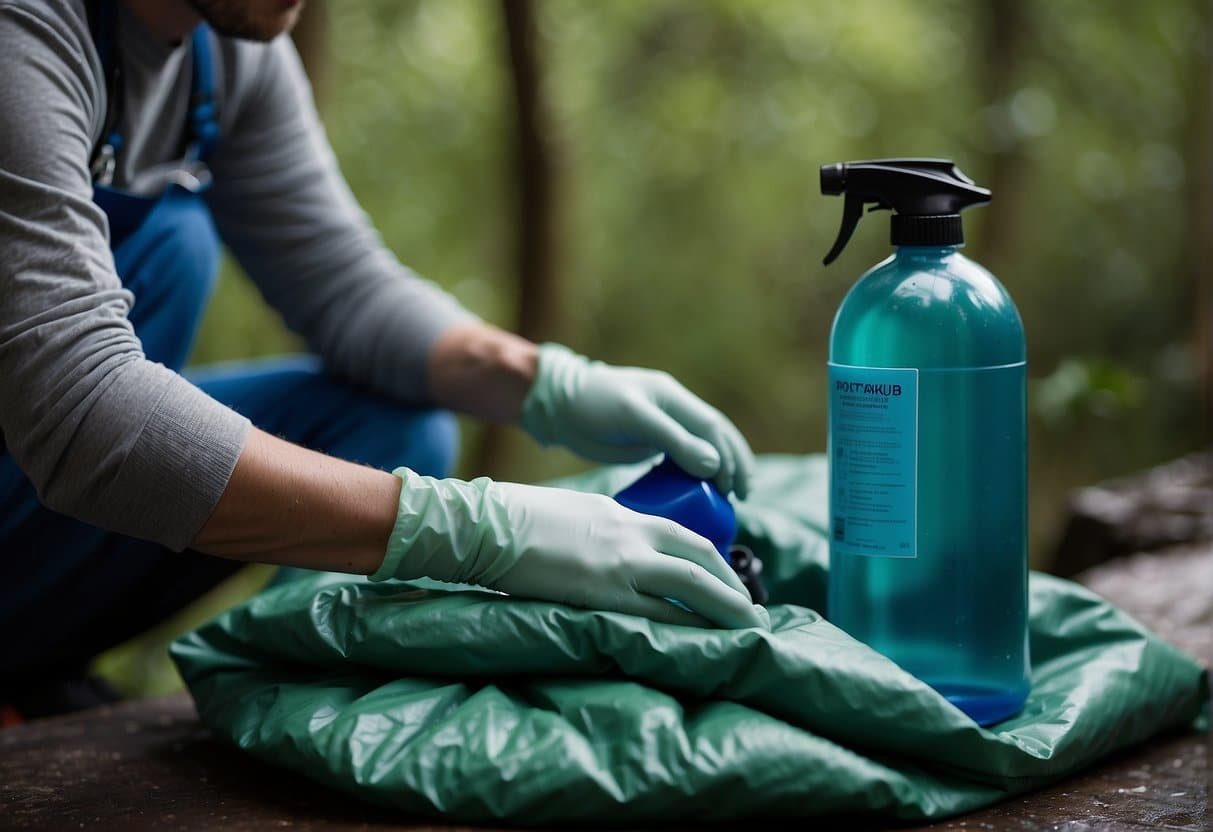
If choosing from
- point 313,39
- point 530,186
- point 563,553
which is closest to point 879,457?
point 563,553

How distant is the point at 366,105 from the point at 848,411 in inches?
157

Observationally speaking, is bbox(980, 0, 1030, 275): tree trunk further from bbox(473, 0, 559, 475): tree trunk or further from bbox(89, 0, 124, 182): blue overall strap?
bbox(89, 0, 124, 182): blue overall strap

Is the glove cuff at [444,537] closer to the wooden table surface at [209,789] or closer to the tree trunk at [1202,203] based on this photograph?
the wooden table surface at [209,789]

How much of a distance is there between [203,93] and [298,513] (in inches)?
31.8

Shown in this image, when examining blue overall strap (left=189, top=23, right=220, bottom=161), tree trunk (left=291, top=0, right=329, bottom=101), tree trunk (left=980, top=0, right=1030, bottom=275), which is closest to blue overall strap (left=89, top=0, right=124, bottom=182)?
blue overall strap (left=189, top=23, right=220, bottom=161)

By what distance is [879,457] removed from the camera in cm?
114

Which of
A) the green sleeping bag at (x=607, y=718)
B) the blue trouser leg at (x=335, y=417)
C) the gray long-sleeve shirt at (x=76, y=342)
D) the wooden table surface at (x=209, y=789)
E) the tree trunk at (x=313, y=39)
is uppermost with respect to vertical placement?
the tree trunk at (x=313, y=39)

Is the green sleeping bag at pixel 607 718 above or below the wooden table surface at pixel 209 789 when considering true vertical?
above

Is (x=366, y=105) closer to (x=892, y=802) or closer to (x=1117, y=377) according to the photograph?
(x=1117, y=377)

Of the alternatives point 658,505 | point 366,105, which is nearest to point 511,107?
point 366,105

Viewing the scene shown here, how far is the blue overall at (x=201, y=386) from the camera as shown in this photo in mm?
1598

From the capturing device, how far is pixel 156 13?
59.1 inches

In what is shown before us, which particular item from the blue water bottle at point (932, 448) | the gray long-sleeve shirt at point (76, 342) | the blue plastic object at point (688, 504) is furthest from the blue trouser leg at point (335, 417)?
→ the blue water bottle at point (932, 448)

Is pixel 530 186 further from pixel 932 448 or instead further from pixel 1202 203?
pixel 1202 203
